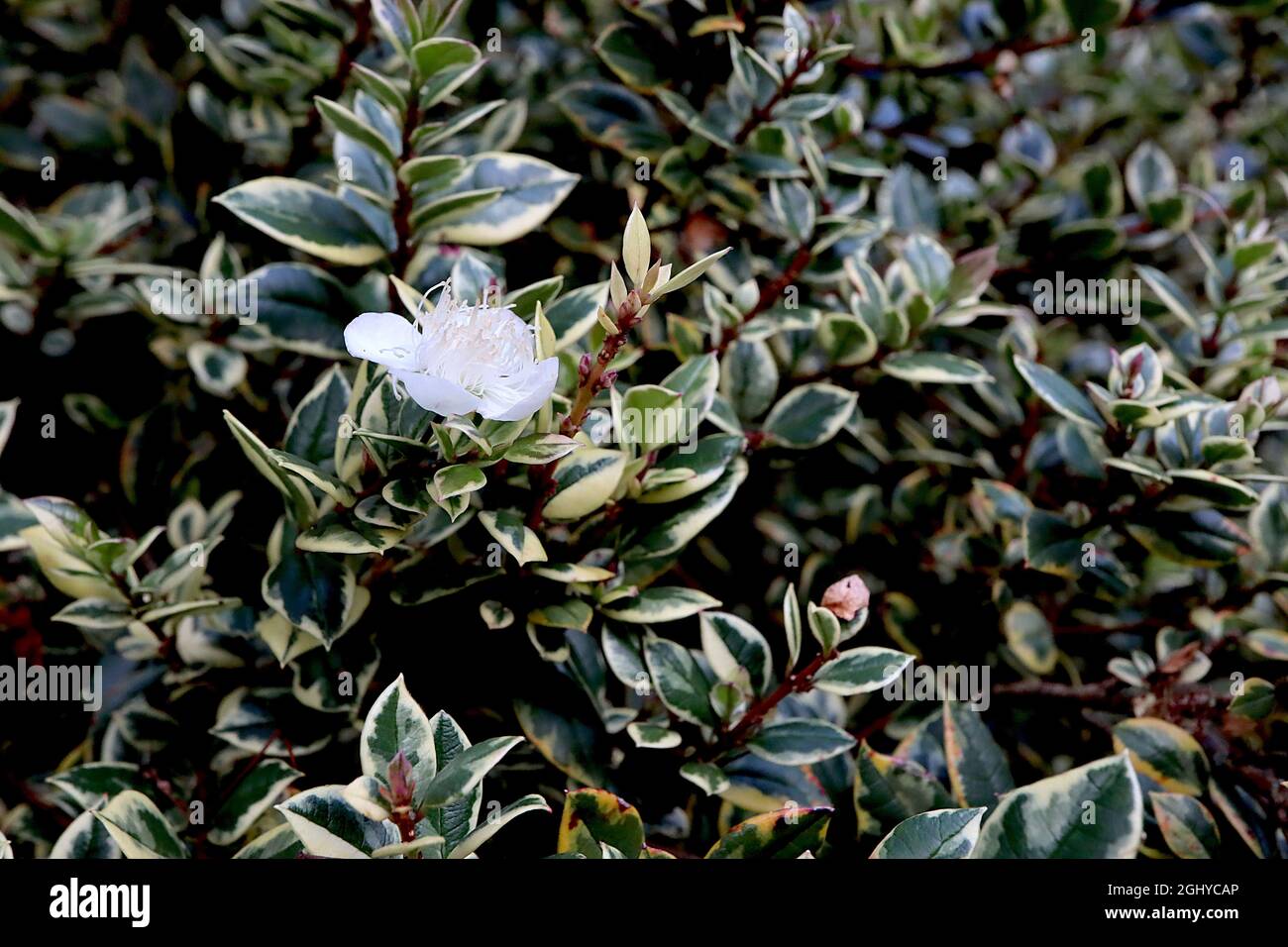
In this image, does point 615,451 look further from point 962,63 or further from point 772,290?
point 962,63

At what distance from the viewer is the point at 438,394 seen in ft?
2.57

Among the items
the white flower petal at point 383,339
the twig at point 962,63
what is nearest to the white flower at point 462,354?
the white flower petal at point 383,339

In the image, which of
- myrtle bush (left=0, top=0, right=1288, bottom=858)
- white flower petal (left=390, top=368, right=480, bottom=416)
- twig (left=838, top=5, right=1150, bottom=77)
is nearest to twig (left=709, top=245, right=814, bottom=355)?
myrtle bush (left=0, top=0, right=1288, bottom=858)

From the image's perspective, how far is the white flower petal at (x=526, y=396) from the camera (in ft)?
2.52

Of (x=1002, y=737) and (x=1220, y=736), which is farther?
(x=1002, y=737)

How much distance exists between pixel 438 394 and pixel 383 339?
0.13 metres

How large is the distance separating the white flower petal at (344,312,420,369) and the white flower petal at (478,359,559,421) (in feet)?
0.28

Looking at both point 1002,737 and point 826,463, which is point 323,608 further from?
point 1002,737

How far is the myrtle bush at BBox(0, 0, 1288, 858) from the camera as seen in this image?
92cm

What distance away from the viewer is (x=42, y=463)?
54.7 inches

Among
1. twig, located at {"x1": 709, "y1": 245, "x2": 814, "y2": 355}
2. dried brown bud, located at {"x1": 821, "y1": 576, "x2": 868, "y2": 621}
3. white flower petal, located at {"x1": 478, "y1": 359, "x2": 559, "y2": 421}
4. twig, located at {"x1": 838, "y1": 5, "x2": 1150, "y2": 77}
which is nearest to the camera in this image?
white flower petal, located at {"x1": 478, "y1": 359, "x2": 559, "y2": 421}

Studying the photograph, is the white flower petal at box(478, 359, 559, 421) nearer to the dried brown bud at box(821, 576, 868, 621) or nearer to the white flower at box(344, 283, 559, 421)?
the white flower at box(344, 283, 559, 421)
